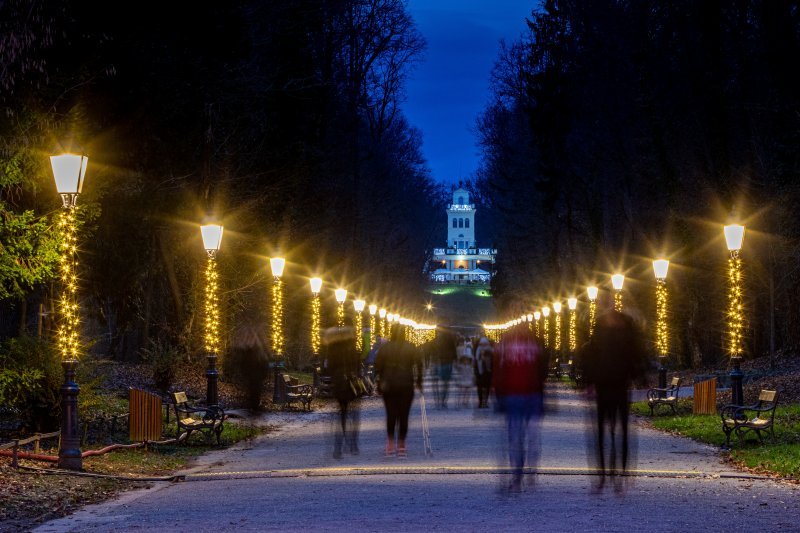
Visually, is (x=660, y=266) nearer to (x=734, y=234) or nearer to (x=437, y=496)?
(x=734, y=234)

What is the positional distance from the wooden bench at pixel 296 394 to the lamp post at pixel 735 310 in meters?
11.9

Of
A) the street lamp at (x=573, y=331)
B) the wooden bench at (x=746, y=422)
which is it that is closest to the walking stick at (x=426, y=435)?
the wooden bench at (x=746, y=422)

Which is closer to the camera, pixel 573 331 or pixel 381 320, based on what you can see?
pixel 573 331

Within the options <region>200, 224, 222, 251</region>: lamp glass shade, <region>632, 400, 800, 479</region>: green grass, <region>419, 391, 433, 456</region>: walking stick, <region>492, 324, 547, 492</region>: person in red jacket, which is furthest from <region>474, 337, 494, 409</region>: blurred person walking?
<region>492, 324, 547, 492</region>: person in red jacket

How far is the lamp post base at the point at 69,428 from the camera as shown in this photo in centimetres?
1565

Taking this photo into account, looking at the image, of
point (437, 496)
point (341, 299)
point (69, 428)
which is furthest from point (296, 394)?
point (437, 496)

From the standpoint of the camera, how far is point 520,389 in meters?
14.1

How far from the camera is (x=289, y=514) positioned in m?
11.6

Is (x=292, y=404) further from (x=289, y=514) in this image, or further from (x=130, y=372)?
(x=289, y=514)

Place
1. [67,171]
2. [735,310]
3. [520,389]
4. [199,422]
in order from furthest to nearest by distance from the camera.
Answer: [735,310] → [199,422] → [67,171] → [520,389]

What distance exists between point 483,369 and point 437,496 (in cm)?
1917

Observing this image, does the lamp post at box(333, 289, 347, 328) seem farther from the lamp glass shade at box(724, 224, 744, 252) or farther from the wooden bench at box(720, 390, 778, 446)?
the wooden bench at box(720, 390, 778, 446)

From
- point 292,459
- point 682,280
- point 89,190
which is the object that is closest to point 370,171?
point 682,280

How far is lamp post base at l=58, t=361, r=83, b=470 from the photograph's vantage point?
51.3 feet
